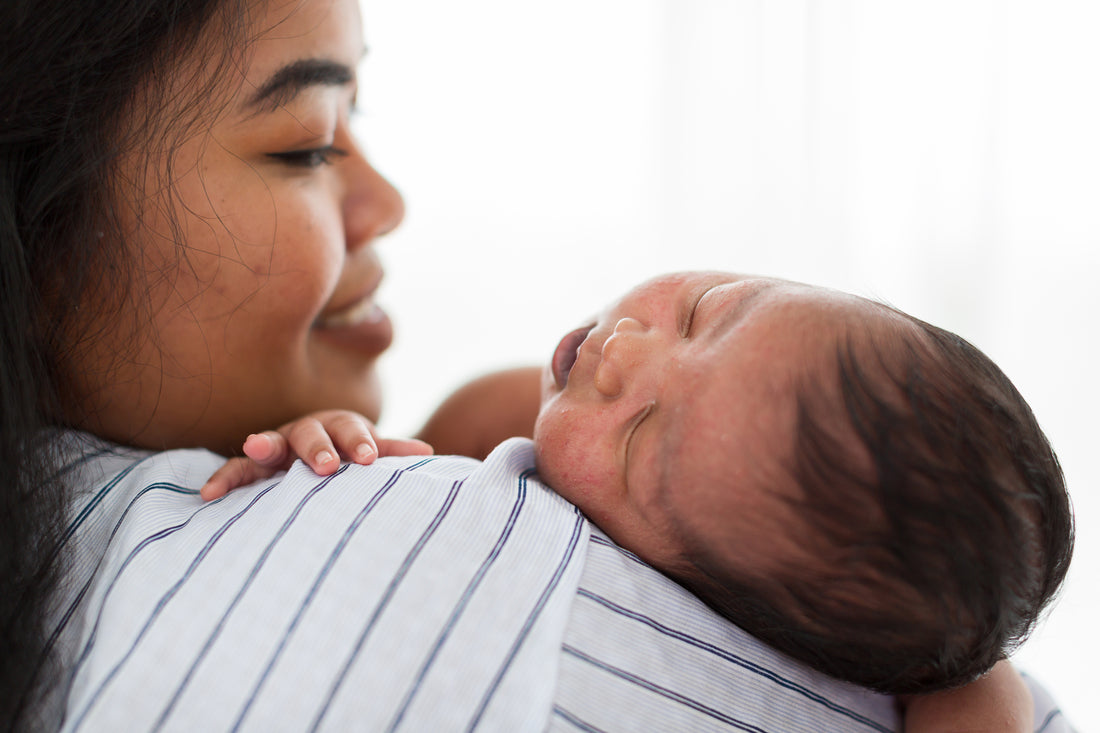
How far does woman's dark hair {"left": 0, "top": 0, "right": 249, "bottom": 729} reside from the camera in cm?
73

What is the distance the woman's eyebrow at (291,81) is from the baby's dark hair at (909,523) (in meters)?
0.62

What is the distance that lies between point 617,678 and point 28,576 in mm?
492

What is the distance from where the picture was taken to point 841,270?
2174 mm

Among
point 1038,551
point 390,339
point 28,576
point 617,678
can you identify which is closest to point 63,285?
point 28,576

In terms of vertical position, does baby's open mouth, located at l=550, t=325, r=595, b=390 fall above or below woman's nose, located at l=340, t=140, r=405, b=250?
below

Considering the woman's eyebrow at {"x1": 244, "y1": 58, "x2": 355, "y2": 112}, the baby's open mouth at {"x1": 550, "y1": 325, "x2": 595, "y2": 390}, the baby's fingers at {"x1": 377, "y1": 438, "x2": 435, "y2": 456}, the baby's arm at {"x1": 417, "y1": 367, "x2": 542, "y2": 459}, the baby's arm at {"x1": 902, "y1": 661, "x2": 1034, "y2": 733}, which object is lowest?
the baby's arm at {"x1": 902, "y1": 661, "x2": 1034, "y2": 733}

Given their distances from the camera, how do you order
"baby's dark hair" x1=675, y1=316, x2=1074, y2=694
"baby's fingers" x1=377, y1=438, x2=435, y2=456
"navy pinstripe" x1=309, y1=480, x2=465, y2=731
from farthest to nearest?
1. "baby's fingers" x1=377, y1=438, x2=435, y2=456
2. "baby's dark hair" x1=675, y1=316, x2=1074, y2=694
3. "navy pinstripe" x1=309, y1=480, x2=465, y2=731

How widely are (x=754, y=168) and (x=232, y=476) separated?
5.88 ft

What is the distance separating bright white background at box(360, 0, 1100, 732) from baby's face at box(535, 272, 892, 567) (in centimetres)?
92

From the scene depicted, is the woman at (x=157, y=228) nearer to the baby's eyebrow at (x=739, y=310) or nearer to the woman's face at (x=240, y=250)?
the woman's face at (x=240, y=250)

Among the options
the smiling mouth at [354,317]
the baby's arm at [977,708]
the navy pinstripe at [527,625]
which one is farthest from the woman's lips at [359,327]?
the baby's arm at [977,708]

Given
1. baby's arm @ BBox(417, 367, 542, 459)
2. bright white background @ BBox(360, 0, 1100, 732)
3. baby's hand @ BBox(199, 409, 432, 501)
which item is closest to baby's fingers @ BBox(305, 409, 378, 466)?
baby's hand @ BBox(199, 409, 432, 501)

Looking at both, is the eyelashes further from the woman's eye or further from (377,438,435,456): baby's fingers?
(377,438,435,456): baby's fingers

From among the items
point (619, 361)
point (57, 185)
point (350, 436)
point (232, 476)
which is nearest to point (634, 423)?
point (619, 361)
